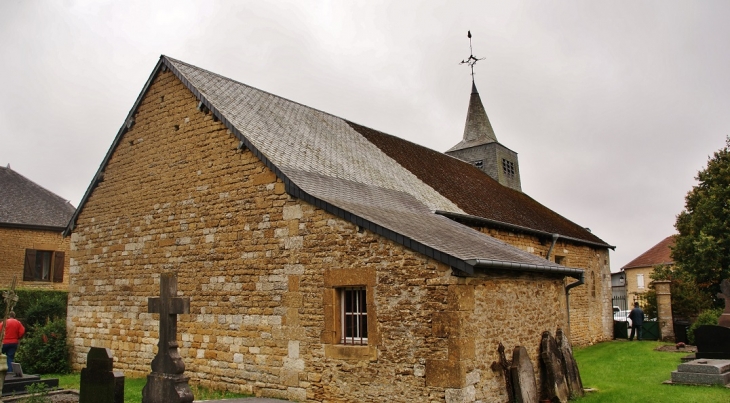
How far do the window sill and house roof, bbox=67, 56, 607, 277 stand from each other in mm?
1740

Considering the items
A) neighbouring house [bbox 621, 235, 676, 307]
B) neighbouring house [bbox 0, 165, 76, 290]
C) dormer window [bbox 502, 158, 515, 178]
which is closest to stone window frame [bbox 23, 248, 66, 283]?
neighbouring house [bbox 0, 165, 76, 290]

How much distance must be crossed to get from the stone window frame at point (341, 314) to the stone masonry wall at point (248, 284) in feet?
0.11

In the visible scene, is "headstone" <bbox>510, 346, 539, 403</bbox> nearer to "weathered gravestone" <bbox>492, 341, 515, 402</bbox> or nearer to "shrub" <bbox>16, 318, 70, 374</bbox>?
"weathered gravestone" <bbox>492, 341, 515, 402</bbox>

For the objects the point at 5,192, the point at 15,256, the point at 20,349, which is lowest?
the point at 20,349

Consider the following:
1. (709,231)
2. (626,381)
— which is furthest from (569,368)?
(709,231)

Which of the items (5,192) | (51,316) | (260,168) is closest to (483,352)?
(260,168)

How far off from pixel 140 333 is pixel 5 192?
569 inches

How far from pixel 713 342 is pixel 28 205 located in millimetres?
23677

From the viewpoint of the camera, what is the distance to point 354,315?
Answer: 8.95 metres

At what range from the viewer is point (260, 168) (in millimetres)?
10344

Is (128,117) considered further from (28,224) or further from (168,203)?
(28,224)

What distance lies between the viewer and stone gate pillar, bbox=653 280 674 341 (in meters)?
19.8

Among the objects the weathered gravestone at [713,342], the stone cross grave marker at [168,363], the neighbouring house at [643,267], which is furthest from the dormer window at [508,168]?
the neighbouring house at [643,267]

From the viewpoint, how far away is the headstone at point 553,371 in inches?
360
